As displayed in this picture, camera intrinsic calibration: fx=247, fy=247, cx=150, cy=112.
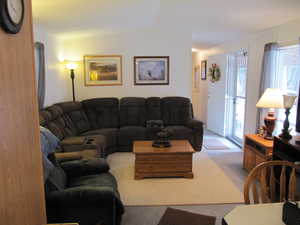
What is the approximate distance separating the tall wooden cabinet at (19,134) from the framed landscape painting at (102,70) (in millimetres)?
4026

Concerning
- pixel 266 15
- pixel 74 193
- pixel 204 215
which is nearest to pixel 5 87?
pixel 74 193

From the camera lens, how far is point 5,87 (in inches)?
43.0

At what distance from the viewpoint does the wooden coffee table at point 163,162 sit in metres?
3.43

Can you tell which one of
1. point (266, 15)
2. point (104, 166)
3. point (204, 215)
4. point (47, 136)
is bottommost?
point (204, 215)

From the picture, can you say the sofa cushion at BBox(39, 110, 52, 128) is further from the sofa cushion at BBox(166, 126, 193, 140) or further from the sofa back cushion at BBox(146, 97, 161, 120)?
the sofa cushion at BBox(166, 126, 193, 140)

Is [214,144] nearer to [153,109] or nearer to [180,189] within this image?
[153,109]

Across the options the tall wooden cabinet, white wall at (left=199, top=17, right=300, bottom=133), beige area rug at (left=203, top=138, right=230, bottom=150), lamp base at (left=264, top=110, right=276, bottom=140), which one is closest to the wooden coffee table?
lamp base at (left=264, top=110, right=276, bottom=140)

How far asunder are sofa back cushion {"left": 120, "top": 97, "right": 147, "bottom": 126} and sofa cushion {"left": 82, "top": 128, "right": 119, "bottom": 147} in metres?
0.44

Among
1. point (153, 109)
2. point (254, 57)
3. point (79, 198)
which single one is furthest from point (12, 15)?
point (254, 57)

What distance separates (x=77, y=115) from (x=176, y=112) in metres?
1.99

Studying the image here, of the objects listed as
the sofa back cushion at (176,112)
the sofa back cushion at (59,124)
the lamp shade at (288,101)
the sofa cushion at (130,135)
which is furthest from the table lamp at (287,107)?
the sofa back cushion at (59,124)

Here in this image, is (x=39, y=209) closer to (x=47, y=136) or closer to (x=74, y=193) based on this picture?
(x=74, y=193)

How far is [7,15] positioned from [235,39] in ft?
16.3

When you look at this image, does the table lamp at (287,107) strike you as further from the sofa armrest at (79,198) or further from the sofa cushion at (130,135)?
the sofa cushion at (130,135)
